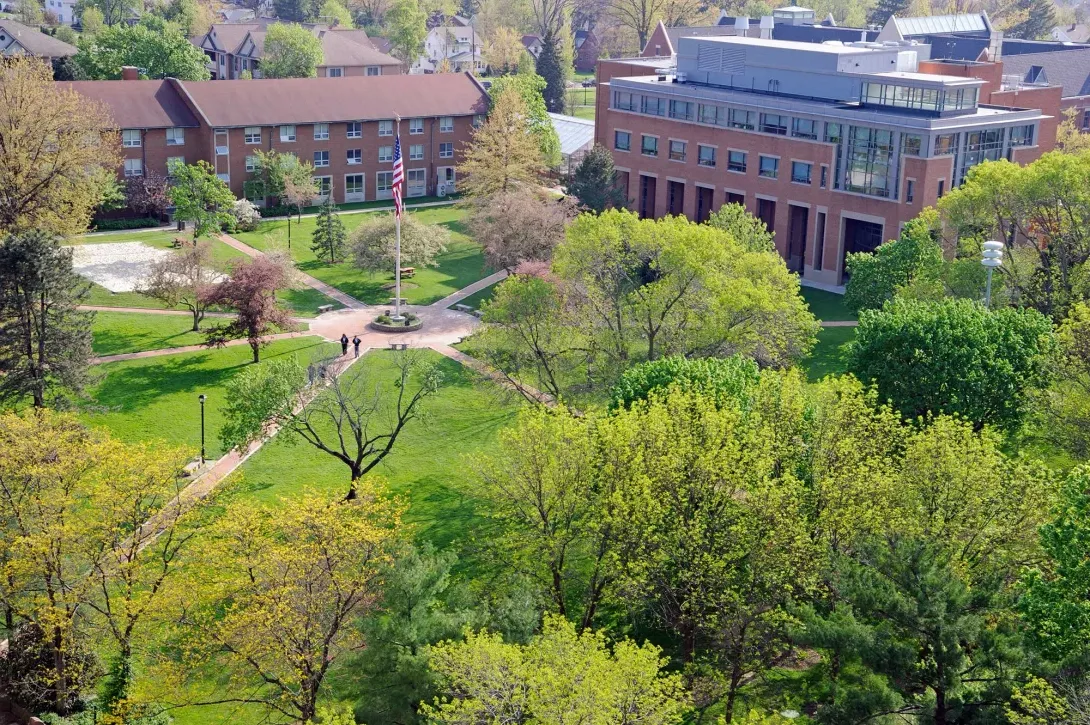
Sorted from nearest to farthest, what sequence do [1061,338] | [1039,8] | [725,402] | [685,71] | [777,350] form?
[725,402] → [1061,338] → [777,350] → [685,71] → [1039,8]

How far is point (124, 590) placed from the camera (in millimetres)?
36375

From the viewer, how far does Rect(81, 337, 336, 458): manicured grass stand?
178 ft

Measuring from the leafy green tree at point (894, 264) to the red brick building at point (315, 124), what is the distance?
4178cm

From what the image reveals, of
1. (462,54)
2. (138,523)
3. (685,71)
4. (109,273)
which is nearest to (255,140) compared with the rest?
(109,273)

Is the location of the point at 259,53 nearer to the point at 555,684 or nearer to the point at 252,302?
the point at 252,302

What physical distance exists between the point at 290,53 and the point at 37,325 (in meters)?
77.6

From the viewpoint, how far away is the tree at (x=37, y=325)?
1961 inches

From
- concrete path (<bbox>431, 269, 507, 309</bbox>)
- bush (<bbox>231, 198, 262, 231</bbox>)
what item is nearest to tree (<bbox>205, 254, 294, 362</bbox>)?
concrete path (<bbox>431, 269, 507, 309</bbox>)

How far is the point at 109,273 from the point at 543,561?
155ft

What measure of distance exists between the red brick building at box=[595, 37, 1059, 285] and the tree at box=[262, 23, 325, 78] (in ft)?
143

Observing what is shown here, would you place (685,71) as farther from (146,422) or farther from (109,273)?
(146,422)

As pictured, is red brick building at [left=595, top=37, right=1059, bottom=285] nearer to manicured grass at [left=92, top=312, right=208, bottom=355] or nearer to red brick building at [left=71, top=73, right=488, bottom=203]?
red brick building at [left=71, top=73, right=488, bottom=203]

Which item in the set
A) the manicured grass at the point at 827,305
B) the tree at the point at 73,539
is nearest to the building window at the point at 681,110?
the manicured grass at the point at 827,305

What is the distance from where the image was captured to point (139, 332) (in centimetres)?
6619
